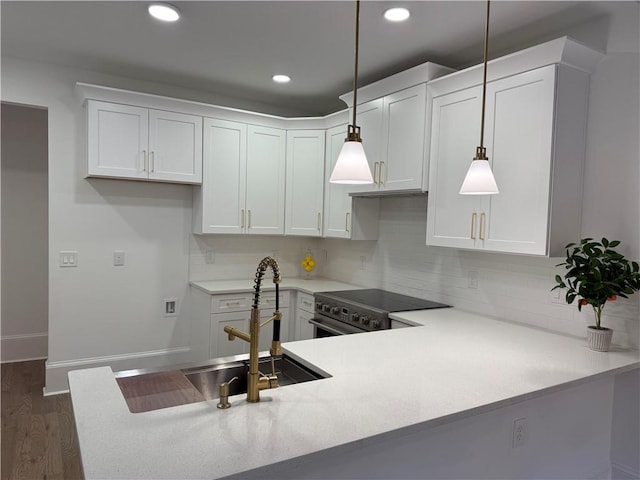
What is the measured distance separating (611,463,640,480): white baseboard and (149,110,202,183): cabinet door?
349cm

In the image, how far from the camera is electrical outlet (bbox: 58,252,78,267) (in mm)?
3695

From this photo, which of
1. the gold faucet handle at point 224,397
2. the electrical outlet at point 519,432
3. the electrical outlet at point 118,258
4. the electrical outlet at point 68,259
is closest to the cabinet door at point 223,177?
the electrical outlet at point 118,258

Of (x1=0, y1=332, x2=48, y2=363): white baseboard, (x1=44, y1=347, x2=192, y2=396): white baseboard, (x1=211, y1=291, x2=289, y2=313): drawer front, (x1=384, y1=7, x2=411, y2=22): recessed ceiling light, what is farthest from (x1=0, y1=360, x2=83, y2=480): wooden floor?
(x1=384, y1=7, x2=411, y2=22): recessed ceiling light

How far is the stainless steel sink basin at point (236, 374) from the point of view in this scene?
1.81 meters

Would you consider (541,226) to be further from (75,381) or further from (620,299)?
(75,381)

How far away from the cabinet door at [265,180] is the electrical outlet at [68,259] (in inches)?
57.4

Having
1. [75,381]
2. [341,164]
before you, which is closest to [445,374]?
[341,164]

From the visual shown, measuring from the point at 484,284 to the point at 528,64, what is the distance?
4.55 ft

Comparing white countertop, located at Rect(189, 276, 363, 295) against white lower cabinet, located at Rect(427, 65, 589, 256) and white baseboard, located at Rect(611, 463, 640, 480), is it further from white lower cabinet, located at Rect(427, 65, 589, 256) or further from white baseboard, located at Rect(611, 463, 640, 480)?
white baseboard, located at Rect(611, 463, 640, 480)

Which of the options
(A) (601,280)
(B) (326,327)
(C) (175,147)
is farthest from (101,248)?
(A) (601,280)

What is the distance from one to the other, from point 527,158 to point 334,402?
5.67 ft

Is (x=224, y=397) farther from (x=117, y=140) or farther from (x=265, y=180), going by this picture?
(x=265, y=180)

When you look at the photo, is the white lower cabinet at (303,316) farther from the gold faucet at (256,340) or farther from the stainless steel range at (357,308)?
the gold faucet at (256,340)

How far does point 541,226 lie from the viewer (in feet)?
7.70
